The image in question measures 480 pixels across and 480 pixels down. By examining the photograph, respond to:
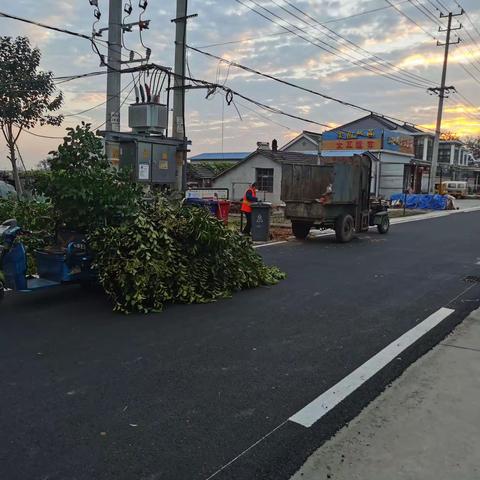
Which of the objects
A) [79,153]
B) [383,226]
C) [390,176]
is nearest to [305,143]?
[390,176]

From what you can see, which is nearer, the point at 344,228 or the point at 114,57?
the point at 114,57

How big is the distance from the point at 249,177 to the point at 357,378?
31.6m

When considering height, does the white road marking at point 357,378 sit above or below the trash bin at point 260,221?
below

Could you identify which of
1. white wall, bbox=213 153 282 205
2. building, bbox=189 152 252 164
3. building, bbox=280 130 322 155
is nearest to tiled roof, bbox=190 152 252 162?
building, bbox=189 152 252 164

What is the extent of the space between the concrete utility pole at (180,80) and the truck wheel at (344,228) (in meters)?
5.05

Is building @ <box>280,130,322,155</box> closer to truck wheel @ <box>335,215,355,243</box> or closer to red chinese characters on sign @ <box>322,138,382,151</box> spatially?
red chinese characters on sign @ <box>322,138,382,151</box>

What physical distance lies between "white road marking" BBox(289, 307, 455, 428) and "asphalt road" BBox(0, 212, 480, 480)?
0.08 metres

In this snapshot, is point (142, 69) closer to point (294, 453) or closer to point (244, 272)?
point (244, 272)

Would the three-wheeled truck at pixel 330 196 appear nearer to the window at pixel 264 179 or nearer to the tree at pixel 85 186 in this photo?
the tree at pixel 85 186

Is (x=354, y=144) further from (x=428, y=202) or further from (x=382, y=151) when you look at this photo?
(x=428, y=202)

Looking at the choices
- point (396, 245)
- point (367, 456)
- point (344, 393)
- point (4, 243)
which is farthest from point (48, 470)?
point (396, 245)

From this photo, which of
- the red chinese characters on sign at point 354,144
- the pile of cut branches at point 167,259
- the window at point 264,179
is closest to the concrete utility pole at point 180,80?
the pile of cut branches at point 167,259

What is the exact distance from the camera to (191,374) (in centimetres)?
457

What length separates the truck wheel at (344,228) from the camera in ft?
48.4
